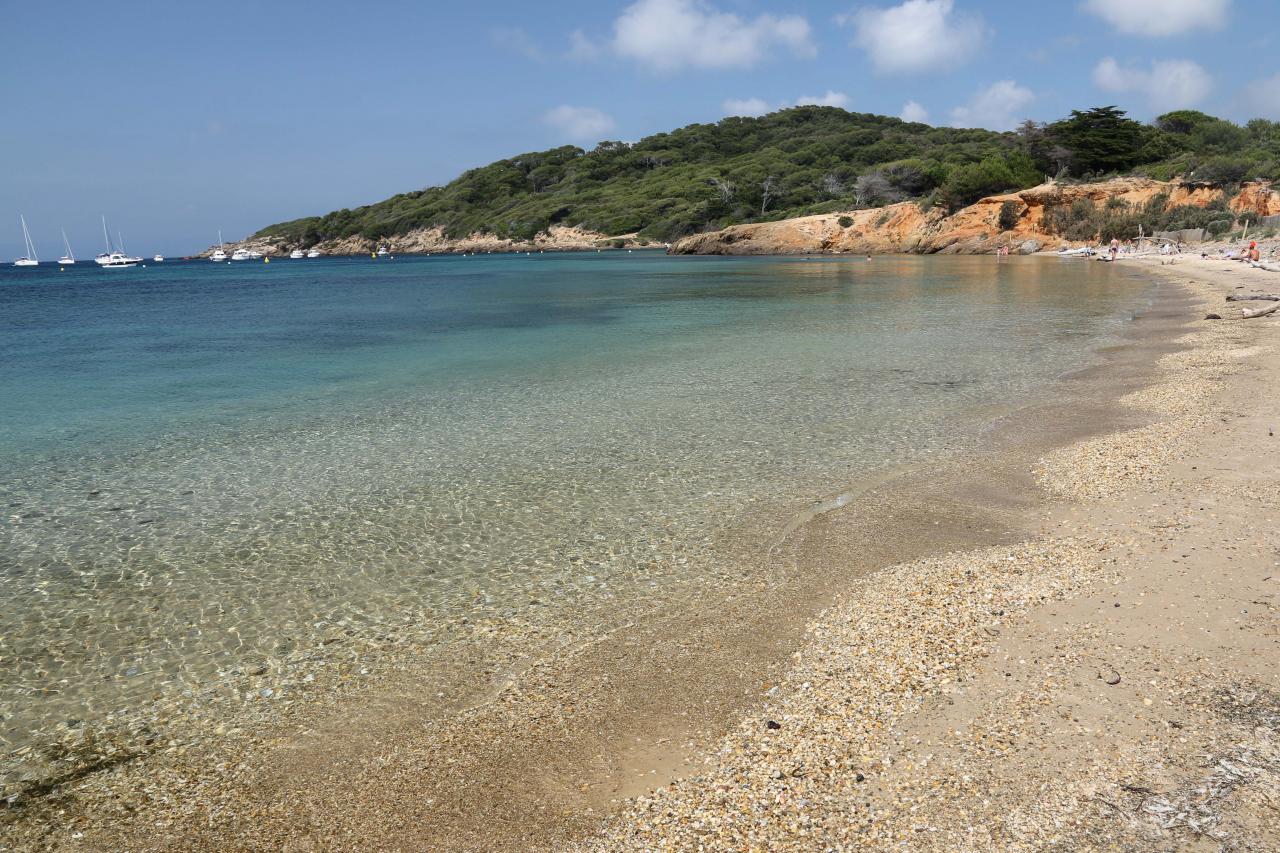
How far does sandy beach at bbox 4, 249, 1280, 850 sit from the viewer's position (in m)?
3.85

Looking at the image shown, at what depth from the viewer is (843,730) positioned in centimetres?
451

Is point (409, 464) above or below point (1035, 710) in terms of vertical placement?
above

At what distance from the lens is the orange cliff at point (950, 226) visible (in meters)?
54.2

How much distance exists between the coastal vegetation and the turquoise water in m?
46.3

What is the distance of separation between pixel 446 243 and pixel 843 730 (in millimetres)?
152676

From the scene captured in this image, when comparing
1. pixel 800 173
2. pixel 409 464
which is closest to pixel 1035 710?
pixel 409 464

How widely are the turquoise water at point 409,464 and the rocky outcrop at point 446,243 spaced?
95.9 metres

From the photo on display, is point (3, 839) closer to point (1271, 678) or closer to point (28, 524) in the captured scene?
point (28, 524)

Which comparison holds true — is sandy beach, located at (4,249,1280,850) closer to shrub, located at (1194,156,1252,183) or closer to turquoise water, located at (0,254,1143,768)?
turquoise water, located at (0,254,1143,768)

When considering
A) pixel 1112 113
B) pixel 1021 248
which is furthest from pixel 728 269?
pixel 1112 113

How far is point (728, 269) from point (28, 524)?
55.7 m

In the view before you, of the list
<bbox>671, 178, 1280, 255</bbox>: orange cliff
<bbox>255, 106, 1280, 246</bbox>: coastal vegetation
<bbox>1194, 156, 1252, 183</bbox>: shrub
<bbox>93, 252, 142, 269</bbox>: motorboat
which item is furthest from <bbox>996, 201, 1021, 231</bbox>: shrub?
<bbox>93, 252, 142, 269</bbox>: motorboat

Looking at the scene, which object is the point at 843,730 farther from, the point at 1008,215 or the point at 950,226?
the point at 950,226

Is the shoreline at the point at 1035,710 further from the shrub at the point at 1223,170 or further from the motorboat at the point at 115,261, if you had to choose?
the motorboat at the point at 115,261
